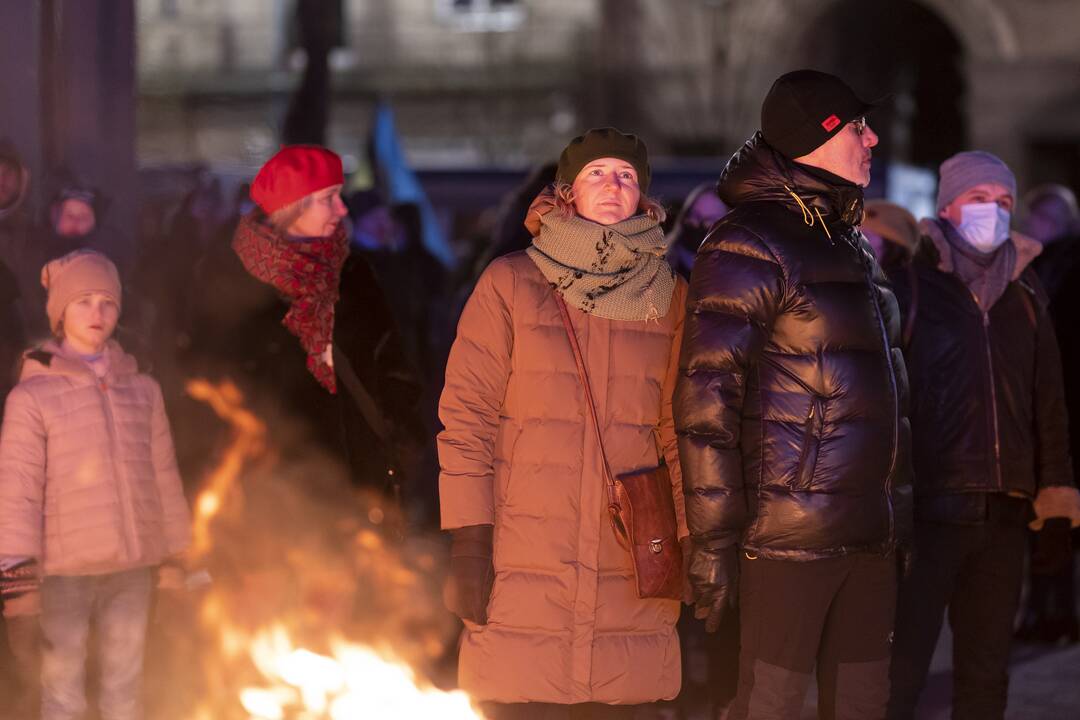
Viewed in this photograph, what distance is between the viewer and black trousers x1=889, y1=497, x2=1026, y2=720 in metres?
6.21

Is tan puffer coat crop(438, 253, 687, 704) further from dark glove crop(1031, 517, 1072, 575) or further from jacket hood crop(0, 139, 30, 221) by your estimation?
jacket hood crop(0, 139, 30, 221)

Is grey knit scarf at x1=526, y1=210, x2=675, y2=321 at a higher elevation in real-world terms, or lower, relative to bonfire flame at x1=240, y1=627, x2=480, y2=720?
higher

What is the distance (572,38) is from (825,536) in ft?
95.5

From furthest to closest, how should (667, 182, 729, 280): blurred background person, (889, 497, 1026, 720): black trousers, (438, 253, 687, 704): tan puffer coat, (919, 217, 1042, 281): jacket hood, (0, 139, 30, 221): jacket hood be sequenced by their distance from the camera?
(0, 139, 30, 221): jacket hood → (667, 182, 729, 280): blurred background person → (919, 217, 1042, 281): jacket hood → (889, 497, 1026, 720): black trousers → (438, 253, 687, 704): tan puffer coat

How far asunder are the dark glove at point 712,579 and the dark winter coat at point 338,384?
1751 millimetres

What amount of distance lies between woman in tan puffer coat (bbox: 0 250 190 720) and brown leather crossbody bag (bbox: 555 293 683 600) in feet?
6.74

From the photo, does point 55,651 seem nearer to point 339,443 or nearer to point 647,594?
point 339,443

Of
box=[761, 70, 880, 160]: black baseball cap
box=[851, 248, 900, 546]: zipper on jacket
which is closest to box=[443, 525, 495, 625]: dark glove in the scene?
box=[851, 248, 900, 546]: zipper on jacket

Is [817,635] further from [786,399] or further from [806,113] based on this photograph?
[806,113]

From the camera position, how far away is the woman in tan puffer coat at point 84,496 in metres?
6.22

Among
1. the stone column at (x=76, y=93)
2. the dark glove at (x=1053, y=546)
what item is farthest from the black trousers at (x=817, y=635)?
the stone column at (x=76, y=93)

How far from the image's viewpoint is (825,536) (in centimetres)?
497

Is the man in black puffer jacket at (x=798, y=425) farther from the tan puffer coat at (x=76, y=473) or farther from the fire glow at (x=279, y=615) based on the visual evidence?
the tan puffer coat at (x=76, y=473)

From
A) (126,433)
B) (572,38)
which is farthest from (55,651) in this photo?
(572,38)
